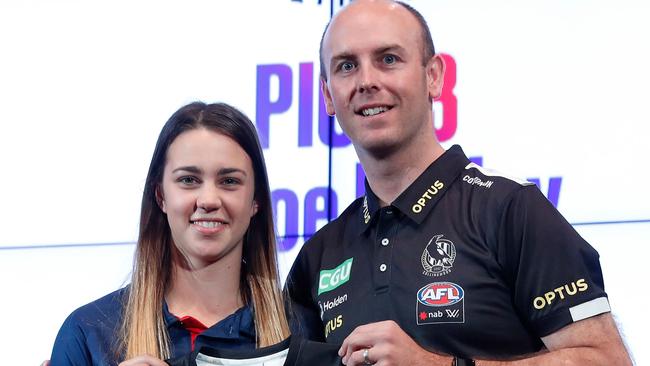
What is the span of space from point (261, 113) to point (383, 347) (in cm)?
139

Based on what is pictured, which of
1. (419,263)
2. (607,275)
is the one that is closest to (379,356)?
(419,263)

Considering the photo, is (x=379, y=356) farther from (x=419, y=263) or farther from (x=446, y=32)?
(x=446, y=32)

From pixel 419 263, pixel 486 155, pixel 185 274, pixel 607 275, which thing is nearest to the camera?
pixel 419 263

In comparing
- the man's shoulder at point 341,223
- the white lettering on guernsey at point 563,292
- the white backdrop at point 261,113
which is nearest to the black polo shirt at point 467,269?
the white lettering on guernsey at point 563,292

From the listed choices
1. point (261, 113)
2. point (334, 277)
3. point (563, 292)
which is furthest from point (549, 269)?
point (261, 113)

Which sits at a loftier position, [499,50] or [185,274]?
[499,50]

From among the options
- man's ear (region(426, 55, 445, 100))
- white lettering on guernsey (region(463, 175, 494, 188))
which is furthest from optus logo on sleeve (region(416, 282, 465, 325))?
man's ear (region(426, 55, 445, 100))

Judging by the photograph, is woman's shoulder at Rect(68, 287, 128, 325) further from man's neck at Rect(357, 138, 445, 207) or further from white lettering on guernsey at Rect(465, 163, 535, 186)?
white lettering on guernsey at Rect(465, 163, 535, 186)

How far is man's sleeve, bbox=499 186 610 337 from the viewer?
1.89m

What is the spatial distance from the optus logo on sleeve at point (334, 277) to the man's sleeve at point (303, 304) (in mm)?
63

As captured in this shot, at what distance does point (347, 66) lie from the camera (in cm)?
215

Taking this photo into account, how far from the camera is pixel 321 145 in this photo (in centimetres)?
303

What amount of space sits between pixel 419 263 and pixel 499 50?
115 cm

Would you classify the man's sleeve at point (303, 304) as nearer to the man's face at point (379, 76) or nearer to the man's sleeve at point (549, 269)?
the man's face at point (379, 76)
